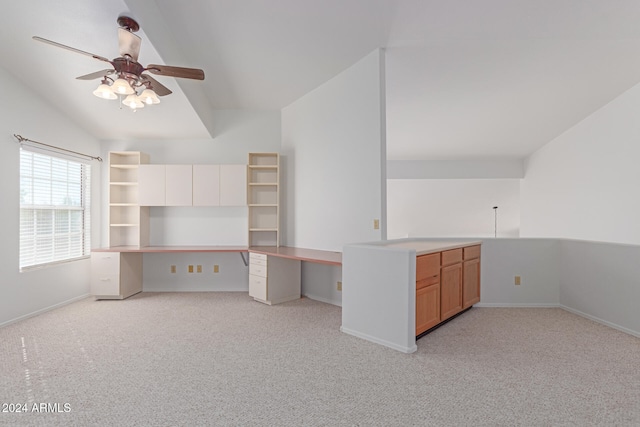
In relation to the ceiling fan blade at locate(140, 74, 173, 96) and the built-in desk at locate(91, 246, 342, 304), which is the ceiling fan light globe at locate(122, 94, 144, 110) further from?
the built-in desk at locate(91, 246, 342, 304)

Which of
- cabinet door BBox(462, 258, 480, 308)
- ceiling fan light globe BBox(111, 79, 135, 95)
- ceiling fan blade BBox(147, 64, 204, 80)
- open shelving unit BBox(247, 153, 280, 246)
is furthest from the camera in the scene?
open shelving unit BBox(247, 153, 280, 246)

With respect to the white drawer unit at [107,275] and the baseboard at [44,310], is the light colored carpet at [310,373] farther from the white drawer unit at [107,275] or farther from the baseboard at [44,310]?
the white drawer unit at [107,275]

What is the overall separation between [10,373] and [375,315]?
289 cm

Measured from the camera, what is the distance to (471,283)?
391 cm

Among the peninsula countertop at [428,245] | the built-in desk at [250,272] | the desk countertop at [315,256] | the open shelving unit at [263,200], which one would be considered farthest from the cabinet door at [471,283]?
the open shelving unit at [263,200]

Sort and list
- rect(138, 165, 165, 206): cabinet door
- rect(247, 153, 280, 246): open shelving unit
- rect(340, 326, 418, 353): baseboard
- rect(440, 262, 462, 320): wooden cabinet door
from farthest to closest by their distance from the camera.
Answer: rect(247, 153, 280, 246): open shelving unit
rect(138, 165, 165, 206): cabinet door
rect(440, 262, 462, 320): wooden cabinet door
rect(340, 326, 418, 353): baseboard

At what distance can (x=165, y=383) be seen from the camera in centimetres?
230

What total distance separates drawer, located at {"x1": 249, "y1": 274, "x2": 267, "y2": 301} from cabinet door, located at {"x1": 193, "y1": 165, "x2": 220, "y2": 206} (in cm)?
130

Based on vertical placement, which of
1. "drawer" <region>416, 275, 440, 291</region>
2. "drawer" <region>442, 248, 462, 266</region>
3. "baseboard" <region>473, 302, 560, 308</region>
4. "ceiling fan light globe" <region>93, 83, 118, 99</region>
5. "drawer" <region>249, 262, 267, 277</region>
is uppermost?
"ceiling fan light globe" <region>93, 83, 118, 99</region>

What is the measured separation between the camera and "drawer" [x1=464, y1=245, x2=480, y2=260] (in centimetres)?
378

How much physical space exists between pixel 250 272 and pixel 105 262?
2.02 m

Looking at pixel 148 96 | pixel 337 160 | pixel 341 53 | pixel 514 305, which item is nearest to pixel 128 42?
pixel 148 96

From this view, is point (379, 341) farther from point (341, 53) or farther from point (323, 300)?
point (341, 53)

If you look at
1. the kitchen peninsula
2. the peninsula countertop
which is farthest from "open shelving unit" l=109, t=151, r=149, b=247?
the peninsula countertop
